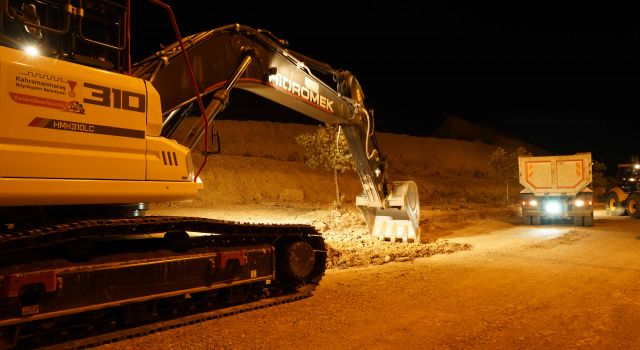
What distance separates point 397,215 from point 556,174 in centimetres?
934

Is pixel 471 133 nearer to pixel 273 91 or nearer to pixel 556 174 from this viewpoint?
pixel 556 174

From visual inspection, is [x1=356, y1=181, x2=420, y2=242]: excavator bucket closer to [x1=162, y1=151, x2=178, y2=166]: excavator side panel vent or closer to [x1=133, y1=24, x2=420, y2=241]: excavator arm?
[x1=133, y1=24, x2=420, y2=241]: excavator arm

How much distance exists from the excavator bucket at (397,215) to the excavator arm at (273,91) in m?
0.02

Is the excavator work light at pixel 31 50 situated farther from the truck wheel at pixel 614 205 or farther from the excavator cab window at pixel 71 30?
the truck wheel at pixel 614 205

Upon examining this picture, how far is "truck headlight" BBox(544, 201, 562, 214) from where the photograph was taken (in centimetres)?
1767

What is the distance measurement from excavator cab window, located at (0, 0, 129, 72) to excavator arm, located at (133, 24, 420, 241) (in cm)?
64

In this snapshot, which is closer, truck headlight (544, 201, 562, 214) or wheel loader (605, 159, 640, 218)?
truck headlight (544, 201, 562, 214)

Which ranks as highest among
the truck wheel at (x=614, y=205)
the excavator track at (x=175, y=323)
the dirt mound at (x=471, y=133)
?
the dirt mound at (x=471, y=133)

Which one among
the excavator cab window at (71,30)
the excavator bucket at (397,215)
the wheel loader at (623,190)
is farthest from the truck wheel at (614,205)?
the excavator cab window at (71,30)

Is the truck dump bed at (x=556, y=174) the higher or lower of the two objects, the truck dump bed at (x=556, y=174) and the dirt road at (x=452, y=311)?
the higher

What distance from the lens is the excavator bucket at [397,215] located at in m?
11.4

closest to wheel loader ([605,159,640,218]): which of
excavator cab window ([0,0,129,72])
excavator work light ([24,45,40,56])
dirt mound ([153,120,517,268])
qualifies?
dirt mound ([153,120,517,268])

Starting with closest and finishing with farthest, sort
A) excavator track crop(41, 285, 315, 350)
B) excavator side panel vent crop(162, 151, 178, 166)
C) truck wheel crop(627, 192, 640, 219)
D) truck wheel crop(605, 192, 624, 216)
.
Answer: excavator track crop(41, 285, 315, 350), excavator side panel vent crop(162, 151, 178, 166), truck wheel crop(627, 192, 640, 219), truck wheel crop(605, 192, 624, 216)

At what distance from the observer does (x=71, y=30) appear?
4141 millimetres
